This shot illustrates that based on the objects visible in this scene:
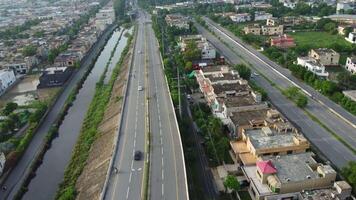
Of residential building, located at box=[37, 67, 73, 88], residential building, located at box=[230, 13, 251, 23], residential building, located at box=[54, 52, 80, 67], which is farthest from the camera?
residential building, located at box=[230, 13, 251, 23]

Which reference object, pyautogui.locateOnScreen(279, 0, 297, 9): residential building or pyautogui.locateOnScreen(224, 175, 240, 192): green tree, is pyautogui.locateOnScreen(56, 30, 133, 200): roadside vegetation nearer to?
pyautogui.locateOnScreen(224, 175, 240, 192): green tree

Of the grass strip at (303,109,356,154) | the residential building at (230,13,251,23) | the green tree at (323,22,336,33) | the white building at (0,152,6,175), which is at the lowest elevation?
the white building at (0,152,6,175)

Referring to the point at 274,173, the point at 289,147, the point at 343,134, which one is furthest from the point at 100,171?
the point at 343,134

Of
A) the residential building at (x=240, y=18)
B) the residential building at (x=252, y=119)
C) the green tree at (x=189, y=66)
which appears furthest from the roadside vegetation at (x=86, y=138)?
the residential building at (x=240, y=18)

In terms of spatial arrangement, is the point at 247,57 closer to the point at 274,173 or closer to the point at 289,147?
the point at 289,147

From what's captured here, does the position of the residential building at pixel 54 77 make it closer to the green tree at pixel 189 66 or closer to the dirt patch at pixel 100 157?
the dirt patch at pixel 100 157

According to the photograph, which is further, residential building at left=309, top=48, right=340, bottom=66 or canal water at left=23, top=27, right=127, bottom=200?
residential building at left=309, top=48, right=340, bottom=66

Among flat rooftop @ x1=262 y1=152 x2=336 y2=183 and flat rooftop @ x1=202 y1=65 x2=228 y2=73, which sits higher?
flat rooftop @ x1=202 y1=65 x2=228 y2=73

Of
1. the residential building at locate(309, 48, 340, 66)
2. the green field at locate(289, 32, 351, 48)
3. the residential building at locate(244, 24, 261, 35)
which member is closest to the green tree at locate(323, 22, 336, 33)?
the green field at locate(289, 32, 351, 48)
